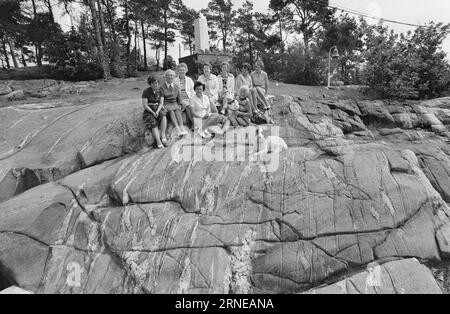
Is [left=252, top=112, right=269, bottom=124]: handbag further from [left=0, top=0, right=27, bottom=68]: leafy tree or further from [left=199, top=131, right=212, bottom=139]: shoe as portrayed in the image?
[left=0, top=0, right=27, bottom=68]: leafy tree

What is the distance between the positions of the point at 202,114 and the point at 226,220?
2.56 m

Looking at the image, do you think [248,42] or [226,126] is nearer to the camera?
[226,126]

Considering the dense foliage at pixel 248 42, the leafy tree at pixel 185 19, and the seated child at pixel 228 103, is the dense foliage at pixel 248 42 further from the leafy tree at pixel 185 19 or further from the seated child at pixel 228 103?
the seated child at pixel 228 103

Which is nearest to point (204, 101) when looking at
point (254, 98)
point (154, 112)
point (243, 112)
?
point (243, 112)

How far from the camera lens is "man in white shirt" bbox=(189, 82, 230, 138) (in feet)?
19.3

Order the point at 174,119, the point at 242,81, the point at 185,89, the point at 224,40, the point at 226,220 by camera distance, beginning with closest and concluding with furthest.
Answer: the point at 226,220, the point at 174,119, the point at 185,89, the point at 242,81, the point at 224,40

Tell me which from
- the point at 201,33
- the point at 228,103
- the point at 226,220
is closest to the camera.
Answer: the point at 226,220

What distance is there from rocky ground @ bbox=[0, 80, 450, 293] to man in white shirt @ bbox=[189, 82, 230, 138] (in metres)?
0.59

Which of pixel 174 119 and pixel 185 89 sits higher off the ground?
Answer: pixel 185 89

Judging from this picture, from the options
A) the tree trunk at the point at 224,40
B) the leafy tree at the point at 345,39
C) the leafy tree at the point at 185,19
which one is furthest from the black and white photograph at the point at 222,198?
the tree trunk at the point at 224,40

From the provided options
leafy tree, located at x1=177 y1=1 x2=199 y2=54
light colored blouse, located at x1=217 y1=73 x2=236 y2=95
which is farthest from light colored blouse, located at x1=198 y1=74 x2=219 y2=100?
leafy tree, located at x1=177 y1=1 x2=199 y2=54

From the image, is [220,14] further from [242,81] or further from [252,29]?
[242,81]

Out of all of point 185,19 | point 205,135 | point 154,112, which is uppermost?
point 185,19

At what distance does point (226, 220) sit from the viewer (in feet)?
14.3
